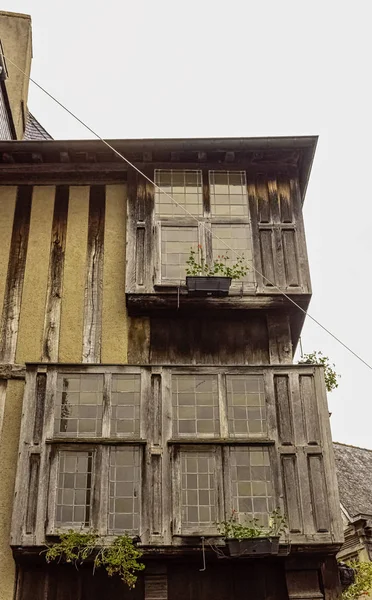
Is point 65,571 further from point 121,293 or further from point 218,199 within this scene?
point 218,199

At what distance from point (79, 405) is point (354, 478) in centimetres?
1368

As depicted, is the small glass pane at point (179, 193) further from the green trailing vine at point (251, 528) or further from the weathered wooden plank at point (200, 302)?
the green trailing vine at point (251, 528)

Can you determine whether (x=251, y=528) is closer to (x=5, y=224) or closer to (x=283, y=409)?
(x=283, y=409)

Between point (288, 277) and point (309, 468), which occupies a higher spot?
point (288, 277)

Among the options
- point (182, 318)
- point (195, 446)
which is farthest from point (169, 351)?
point (195, 446)

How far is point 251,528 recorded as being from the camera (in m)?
9.18

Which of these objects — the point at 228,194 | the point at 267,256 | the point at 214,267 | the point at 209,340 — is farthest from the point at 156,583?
the point at 228,194

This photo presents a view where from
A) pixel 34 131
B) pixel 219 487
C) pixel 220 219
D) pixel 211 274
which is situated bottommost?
pixel 219 487

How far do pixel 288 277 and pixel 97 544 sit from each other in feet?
15.7

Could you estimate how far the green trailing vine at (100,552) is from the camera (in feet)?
29.1

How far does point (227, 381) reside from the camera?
10.3m

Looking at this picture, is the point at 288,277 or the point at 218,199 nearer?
the point at 288,277

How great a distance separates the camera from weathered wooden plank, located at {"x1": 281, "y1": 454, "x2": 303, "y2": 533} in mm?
A: 9320

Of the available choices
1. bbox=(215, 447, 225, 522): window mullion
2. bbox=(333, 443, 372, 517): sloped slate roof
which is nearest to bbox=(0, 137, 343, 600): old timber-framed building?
bbox=(215, 447, 225, 522): window mullion
